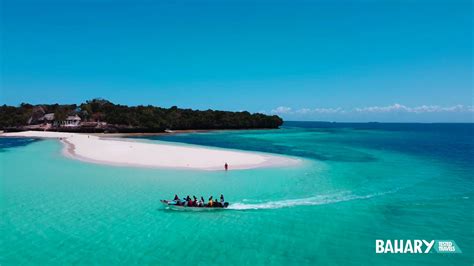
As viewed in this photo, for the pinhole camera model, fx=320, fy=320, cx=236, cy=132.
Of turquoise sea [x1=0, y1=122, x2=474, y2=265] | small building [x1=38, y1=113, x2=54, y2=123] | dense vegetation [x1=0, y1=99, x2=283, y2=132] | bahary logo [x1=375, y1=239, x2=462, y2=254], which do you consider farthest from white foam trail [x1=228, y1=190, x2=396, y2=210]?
small building [x1=38, y1=113, x2=54, y2=123]

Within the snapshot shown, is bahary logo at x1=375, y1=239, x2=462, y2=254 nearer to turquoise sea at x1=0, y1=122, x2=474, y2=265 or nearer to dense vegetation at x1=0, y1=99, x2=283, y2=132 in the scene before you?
turquoise sea at x1=0, y1=122, x2=474, y2=265

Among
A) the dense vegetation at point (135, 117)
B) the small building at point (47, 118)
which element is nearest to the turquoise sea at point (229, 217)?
the dense vegetation at point (135, 117)

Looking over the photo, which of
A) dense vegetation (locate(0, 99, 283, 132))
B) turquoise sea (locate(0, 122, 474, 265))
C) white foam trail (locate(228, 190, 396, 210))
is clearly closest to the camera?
turquoise sea (locate(0, 122, 474, 265))

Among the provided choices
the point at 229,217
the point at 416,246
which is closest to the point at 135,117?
the point at 229,217

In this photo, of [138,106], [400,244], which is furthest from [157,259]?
[138,106]

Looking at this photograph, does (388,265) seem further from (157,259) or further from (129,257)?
(129,257)

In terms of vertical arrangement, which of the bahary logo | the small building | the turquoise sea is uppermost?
the small building

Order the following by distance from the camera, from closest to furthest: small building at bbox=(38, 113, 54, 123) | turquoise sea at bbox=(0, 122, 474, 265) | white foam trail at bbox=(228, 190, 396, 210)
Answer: turquoise sea at bbox=(0, 122, 474, 265) < white foam trail at bbox=(228, 190, 396, 210) < small building at bbox=(38, 113, 54, 123)
